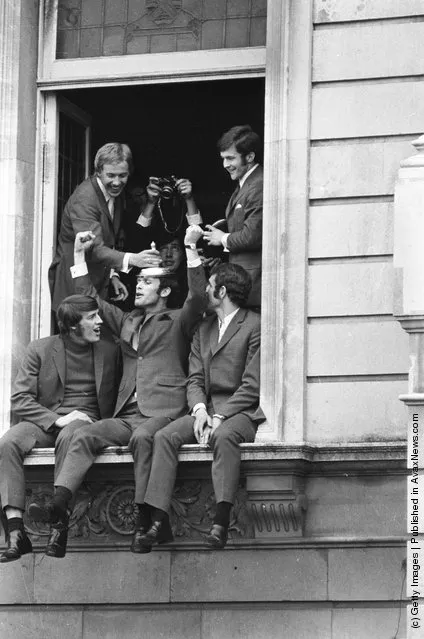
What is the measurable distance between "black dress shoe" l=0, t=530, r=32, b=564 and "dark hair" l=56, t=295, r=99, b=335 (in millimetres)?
1988

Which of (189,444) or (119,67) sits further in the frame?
(119,67)

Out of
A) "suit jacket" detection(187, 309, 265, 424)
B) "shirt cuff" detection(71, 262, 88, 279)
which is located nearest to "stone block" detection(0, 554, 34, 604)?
"suit jacket" detection(187, 309, 265, 424)

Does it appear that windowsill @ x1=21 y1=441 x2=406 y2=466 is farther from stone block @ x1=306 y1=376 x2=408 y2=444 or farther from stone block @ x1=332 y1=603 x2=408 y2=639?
stone block @ x1=332 y1=603 x2=408 y2=639

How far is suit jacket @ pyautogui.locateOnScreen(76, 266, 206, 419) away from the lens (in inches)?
848

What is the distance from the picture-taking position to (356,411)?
821 inches

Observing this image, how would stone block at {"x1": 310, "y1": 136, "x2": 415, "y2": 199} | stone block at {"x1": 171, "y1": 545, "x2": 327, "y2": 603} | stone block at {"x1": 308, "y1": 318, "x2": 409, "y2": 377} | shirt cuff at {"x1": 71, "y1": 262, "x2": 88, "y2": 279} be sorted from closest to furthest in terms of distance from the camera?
stone block at {"x1": 171, "y1": 545, "x2": 327, "y2": 603} < stone block at {"x1": 308, "y1": 318, "x2": 409, "y2": 377} < stone block at {"x1": 310, "y1": 136, "x2": 415, "y2": 199} < shirt cuff at {"x1": 71, "y1": 262, "x2": 88, "y2": 279}

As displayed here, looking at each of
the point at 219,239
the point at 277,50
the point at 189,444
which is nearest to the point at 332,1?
the point at 277,50

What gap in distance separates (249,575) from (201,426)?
4.33 feet

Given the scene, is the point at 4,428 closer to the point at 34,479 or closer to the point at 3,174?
the point at 34,479

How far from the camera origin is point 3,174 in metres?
22.3

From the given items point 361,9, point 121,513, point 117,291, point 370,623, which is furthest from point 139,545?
point 361,9

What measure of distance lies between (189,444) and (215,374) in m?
0.75

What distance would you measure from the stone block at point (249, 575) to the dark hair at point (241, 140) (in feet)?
12.0

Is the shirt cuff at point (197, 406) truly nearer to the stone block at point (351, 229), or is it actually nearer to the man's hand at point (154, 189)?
the stone block at point (351, 229)
